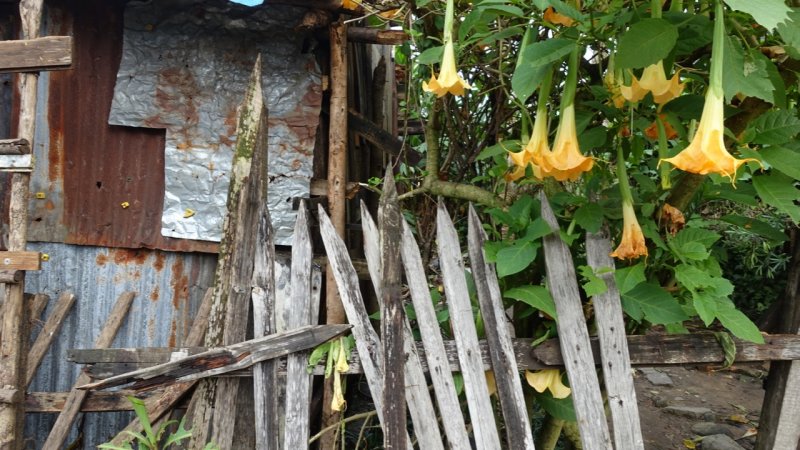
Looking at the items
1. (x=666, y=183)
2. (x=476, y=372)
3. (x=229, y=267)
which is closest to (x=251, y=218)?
(x=229, y=267)

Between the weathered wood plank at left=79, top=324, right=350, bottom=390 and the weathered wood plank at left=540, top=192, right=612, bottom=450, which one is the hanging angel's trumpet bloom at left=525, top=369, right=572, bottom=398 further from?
the weathered wood plank at left=79, top=324, right=350, bottom=390

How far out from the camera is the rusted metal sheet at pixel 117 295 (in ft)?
13.8

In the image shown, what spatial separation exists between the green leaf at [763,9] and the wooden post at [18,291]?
342 centimetres

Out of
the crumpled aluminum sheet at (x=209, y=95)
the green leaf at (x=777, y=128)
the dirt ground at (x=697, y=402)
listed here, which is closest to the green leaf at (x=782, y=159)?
the green leaf at (x=777, y=128)

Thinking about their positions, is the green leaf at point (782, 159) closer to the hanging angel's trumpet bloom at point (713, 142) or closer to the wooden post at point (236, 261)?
the hanging angel's trumpet bloom at point (713, 142)

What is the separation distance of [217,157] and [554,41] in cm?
290

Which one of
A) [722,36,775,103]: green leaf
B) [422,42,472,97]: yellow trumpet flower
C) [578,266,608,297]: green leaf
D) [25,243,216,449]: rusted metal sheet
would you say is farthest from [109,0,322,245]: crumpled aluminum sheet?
[722,36,775,103]: green leaf

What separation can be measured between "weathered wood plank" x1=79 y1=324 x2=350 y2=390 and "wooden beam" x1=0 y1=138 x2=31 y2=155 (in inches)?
69.7

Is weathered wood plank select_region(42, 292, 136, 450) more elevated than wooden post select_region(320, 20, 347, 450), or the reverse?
wooden post select_region(320, 20, 347, 450)

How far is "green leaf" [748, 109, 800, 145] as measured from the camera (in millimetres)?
1927

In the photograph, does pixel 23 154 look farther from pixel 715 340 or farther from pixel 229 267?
pixel 715 340

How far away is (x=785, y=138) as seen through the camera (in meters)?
1.92

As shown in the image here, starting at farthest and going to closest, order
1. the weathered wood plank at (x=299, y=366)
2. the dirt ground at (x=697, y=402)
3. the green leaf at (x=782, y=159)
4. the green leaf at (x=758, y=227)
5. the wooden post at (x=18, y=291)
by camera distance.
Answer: the dirt ground at (x=697, y=402) < the wooden post at (x=18, y=291) < the green leaf at (x=758, y=227) < the weathered wood plank at (x=299, y=366) < the green leaf at (x=782, y=159)

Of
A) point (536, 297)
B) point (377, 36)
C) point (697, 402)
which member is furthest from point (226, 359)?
point (697, 402)
